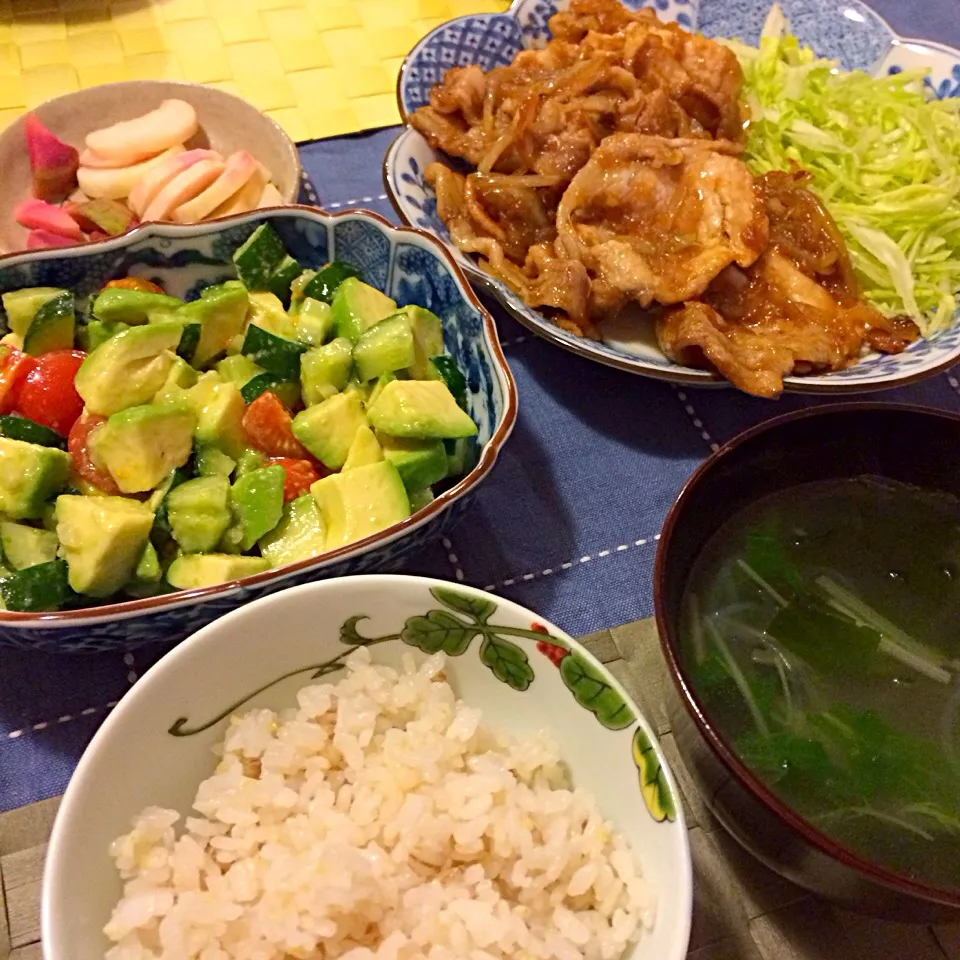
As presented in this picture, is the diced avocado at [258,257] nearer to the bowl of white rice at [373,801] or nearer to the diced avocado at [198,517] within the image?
the diced avocado at [198,517]

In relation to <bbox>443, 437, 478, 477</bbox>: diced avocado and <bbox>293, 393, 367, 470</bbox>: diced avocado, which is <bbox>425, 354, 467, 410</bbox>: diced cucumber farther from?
<bbox>293, 393, 367, 470</bbox>: diced avocado

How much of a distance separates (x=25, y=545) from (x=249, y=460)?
0.34m

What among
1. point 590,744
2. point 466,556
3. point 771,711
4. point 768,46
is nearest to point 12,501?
point 466,556

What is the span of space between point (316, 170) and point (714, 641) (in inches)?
58.3

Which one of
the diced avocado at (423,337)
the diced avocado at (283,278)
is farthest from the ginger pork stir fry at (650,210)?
the diced avocado at (283,278)

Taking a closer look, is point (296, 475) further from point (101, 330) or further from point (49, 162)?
point (49, 162)

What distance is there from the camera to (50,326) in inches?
56.2

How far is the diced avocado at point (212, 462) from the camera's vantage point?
134 centimetres

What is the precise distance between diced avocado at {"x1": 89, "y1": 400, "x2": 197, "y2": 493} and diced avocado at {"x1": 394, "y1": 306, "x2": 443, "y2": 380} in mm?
394

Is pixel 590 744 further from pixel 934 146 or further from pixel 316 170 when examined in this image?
pixel 934 146

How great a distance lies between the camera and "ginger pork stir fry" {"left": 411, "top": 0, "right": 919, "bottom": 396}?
5.54 ft

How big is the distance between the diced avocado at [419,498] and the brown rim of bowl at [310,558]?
7 cm

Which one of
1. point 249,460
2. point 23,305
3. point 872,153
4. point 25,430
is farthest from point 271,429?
point 872,153

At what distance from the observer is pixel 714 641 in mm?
1172
